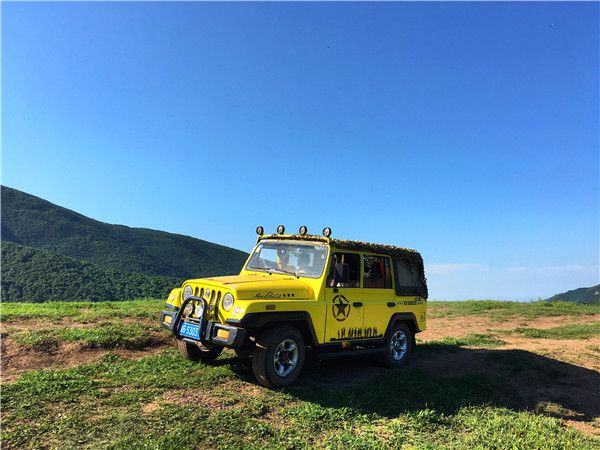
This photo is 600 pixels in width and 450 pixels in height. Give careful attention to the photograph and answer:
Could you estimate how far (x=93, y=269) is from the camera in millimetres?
50812

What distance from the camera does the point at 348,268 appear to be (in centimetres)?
736

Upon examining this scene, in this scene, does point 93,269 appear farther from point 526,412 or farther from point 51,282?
point 526,412

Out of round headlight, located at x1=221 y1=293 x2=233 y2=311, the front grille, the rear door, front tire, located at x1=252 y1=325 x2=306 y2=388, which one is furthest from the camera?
the rear door

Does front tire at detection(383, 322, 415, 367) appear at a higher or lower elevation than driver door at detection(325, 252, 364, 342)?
lower

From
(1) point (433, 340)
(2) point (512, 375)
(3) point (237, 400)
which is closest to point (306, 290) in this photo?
(3) point (237, 400)

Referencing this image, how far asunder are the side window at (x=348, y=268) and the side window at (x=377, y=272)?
0.24 metres

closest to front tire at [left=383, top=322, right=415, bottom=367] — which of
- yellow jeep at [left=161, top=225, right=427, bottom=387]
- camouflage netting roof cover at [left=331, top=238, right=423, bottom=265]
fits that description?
yellow jeep at [left=161, top=225, right=427, bottom=387]

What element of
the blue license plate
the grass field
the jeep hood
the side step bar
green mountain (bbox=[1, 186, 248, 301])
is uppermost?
green mountain (bbox=[1, 186, 248, 301])

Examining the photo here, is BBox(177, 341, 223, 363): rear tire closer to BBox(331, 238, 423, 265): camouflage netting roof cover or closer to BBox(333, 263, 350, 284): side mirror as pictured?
BBox(333, 263, 350, 284): side mirror

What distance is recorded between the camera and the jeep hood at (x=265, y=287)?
6309 millimetres

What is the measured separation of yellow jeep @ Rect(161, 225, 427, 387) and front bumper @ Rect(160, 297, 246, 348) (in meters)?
0.01

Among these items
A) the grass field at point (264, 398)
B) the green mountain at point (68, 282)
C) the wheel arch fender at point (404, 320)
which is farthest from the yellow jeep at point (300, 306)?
the green mountain at point (68, 282)

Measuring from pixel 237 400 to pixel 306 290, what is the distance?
206cm

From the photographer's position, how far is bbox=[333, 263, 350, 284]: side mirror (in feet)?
23.4
